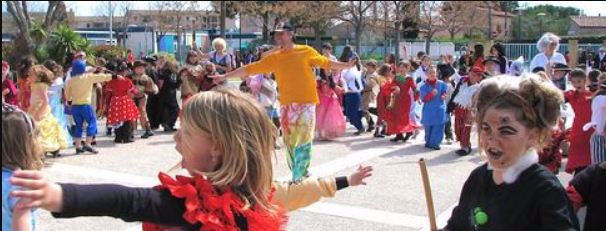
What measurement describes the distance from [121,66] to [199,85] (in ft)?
4.57

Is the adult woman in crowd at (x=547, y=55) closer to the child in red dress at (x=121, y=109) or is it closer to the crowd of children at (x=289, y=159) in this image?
the crowd of children at (x=289, y=159)

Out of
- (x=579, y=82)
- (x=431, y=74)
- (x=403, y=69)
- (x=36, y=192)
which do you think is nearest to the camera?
(x=36, y=192)

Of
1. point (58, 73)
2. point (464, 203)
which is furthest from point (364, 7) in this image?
point (464, 203)

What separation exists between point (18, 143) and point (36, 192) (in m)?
1.48

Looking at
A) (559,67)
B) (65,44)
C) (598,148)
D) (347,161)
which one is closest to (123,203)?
(598,148)

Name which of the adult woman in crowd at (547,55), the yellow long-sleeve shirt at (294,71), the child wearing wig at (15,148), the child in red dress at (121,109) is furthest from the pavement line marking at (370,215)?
the child in red dress at (121,109)

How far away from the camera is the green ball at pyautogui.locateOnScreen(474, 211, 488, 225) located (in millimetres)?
2361

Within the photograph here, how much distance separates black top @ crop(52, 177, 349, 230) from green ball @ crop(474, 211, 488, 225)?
3.03 feet

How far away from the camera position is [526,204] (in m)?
2.25

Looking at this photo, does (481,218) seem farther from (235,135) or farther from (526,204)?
(235,135)

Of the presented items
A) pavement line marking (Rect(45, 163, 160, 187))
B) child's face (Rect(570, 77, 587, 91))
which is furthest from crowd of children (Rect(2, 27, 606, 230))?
pavement line marking (Rect(45, 163, 160, 187))

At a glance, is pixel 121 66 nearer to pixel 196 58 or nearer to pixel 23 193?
pixel 196 58

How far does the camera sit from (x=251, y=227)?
195 centimetres

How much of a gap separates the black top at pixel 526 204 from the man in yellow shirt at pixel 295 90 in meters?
3.98
